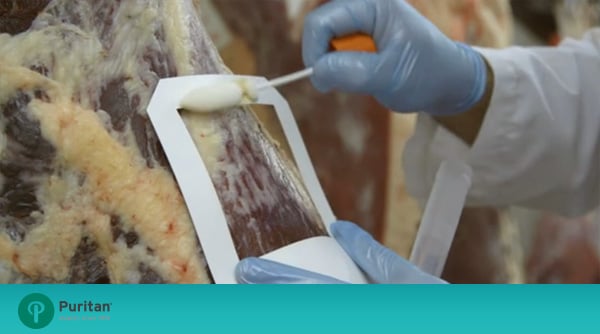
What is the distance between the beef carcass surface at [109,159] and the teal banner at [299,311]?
2cm

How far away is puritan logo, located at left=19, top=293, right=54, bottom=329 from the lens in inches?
31.9

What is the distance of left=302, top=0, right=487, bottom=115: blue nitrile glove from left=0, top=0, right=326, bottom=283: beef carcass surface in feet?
0.67

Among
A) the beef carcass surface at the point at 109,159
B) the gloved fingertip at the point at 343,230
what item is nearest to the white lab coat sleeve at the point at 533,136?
the gloved fingertip at the point at 343,230

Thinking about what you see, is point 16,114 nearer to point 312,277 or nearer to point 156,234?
point 156,234

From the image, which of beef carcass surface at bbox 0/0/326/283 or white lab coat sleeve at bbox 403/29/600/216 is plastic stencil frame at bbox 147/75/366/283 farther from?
white lab coat sleeve at bbox 403/29/600/216

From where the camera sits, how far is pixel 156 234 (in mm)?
757

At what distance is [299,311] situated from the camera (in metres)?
0.81

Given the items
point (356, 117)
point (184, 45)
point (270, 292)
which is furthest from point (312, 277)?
point (356, 117)

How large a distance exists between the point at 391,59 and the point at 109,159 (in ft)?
1.44

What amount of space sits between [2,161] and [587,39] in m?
1.00

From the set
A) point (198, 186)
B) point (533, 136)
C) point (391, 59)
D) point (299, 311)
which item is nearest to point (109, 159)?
point (198, 186)

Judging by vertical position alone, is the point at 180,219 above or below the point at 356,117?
above

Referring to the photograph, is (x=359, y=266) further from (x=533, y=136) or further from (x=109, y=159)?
(x=533, y=136)

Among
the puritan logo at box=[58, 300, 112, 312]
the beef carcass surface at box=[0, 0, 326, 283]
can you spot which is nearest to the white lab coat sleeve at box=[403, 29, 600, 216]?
the beef carcass surface at box=[0, 0, 326, 283]
